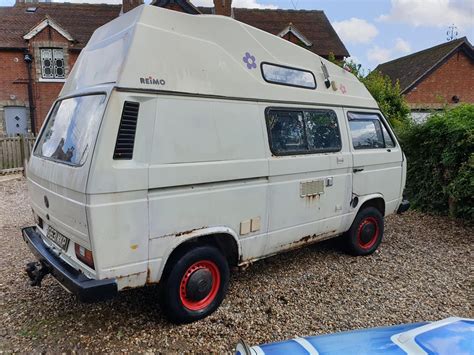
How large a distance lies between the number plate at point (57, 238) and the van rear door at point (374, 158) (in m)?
3.46

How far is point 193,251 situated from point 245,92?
1651 mm

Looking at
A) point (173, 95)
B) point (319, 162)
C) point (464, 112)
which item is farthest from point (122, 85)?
point (464, 112)

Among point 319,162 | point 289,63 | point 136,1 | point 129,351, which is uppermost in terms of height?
point 136,1

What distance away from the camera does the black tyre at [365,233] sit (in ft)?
16.2

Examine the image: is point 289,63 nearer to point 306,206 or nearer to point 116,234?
point 306,206

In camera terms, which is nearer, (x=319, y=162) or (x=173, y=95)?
(x=173, y=95)

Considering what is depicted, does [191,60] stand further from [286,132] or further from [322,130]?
[322,130]

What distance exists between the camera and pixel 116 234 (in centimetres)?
272

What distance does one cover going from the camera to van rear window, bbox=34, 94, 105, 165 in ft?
9.36

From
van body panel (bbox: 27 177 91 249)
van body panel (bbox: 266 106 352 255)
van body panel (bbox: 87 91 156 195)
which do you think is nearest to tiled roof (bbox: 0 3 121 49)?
van body panel (bbox: 27 177 91 249)

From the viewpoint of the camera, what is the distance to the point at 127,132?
9.20ft

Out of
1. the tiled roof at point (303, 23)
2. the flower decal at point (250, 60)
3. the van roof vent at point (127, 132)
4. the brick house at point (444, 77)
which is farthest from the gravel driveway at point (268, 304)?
the brick house at point (444, 77)

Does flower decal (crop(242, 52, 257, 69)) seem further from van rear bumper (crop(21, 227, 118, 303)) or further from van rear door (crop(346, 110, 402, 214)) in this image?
van rear bumper (crop(21, 227, 118, 303))

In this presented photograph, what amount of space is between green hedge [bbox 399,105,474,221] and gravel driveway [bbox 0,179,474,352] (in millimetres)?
1518
